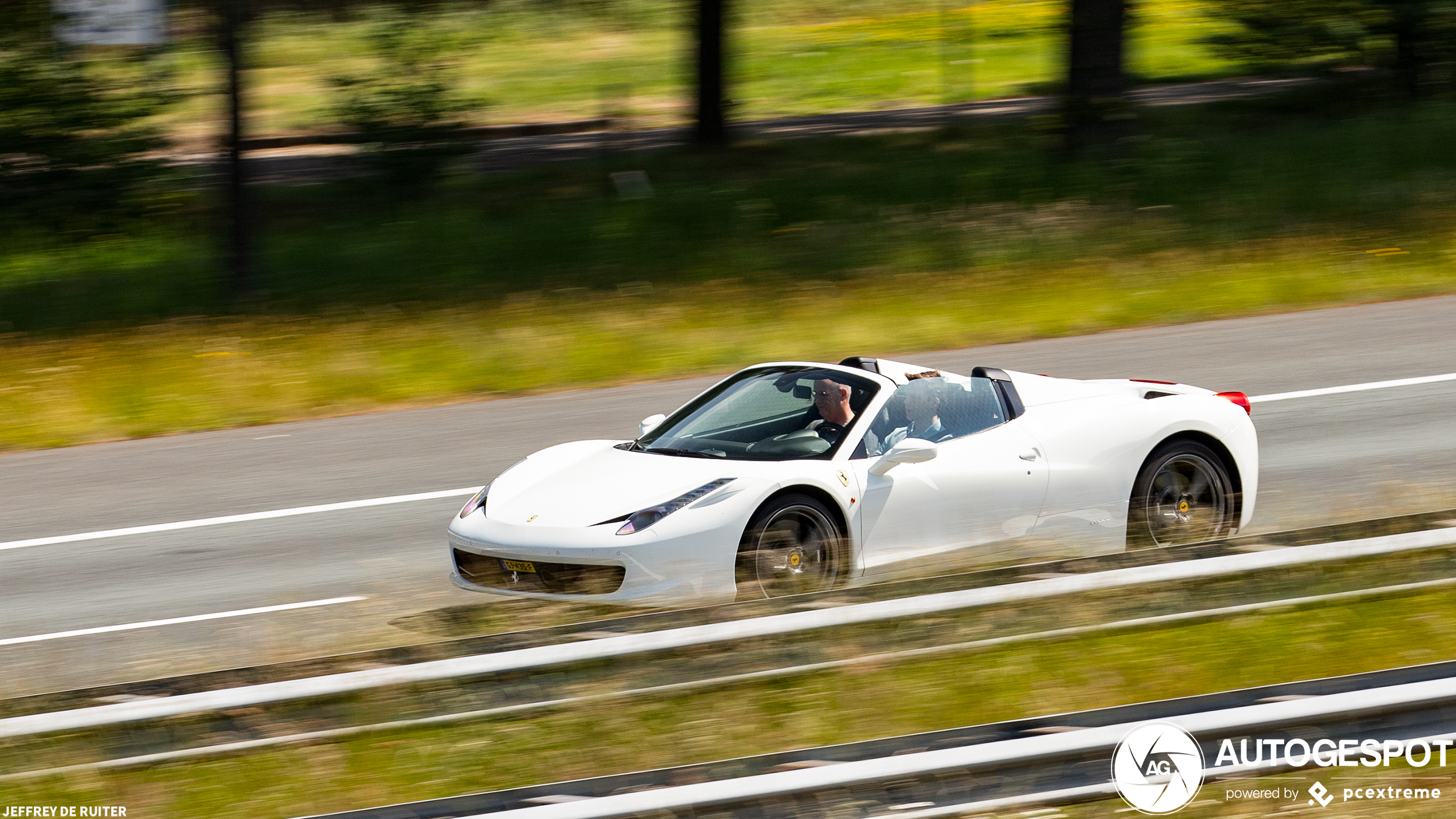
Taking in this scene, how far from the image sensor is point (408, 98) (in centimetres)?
1844

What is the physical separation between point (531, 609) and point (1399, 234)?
13452 millimetres

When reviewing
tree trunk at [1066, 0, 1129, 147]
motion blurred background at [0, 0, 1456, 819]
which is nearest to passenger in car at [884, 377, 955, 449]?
motion blurred background at [0, 0, 1456, 819]

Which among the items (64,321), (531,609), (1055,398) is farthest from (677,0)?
(531,609)

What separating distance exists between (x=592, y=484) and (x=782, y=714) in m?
2.32

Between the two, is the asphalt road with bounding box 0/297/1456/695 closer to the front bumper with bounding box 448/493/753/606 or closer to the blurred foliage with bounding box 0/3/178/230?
the front bumper with bounding box 448/493/753/606

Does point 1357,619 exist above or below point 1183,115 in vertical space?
below

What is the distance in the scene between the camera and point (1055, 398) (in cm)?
791

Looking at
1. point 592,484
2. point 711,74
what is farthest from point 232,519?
point 711,74

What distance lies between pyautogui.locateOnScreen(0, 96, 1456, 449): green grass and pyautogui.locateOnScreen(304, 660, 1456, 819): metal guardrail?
9.40 metres

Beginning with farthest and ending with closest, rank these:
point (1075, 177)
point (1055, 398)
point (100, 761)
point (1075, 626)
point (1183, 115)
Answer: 1. point (1183, 115)
2. point (1075, 177)
3. point (1055, 398)
4. point (1075, 626)
5. point (100, 761)

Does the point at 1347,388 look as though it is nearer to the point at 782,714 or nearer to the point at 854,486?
the point at 854,486

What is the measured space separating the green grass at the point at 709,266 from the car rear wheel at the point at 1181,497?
6336 mm

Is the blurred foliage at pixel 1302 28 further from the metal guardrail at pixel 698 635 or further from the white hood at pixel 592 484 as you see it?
the metal guardrail at pixel 698 635

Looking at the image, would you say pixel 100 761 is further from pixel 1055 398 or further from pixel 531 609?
pixel 1055 398
